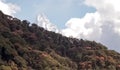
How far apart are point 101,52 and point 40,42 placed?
2833cm

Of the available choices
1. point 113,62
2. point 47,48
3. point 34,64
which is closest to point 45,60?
point 34,64

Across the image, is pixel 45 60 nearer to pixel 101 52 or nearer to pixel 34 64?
pixel 34 64

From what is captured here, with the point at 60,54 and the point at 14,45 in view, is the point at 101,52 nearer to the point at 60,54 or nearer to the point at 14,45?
the point at 60,54

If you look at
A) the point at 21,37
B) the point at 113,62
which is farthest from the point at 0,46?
the point at 113,62

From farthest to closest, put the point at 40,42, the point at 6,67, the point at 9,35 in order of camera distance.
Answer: the point at 40,42 < the point at 9,35 < the point at 6,67

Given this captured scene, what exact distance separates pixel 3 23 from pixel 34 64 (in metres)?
37.5

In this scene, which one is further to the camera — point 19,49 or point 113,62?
point 113,62

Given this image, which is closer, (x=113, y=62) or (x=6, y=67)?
(x=6, y=67)

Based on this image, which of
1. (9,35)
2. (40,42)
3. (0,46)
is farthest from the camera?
(40,42)

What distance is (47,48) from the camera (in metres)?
192

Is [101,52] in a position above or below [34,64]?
above

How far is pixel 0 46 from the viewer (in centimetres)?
16962

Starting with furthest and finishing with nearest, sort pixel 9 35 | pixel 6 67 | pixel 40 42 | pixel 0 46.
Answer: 1. pixel 40 42
2. pixel 9 35
3. pixel 0 46
4. pixel 6 67

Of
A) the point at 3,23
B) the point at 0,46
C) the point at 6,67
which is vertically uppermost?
the point at 3,23
